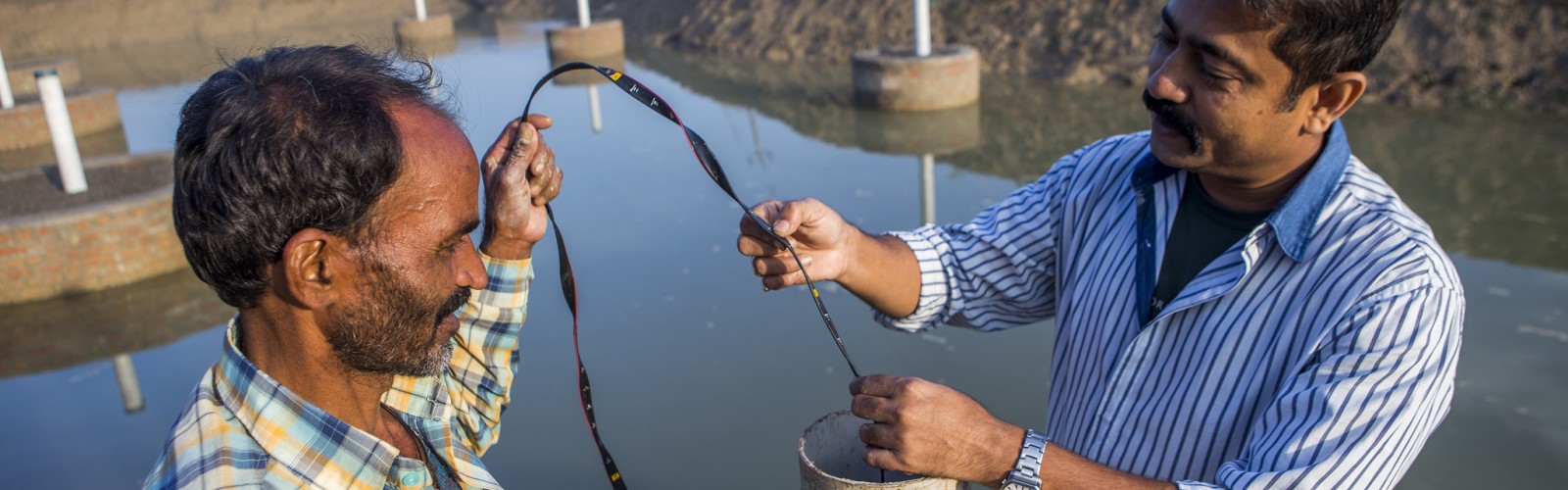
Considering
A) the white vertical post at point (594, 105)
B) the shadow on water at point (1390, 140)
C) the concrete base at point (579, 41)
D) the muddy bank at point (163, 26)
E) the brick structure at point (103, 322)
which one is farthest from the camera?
the muddy bank at point (163, 26)

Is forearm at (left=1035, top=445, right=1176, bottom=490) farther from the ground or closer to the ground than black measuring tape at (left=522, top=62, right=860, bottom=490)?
closer to the ground

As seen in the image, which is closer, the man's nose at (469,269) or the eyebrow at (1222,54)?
the man's nose at (469,269)

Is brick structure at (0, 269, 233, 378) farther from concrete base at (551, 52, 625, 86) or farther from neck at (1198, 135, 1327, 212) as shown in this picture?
concrete base at (551, 52, 625, 86)

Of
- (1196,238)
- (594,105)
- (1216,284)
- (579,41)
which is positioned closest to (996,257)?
(1196,238)

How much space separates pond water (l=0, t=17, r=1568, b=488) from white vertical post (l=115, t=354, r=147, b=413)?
0.09 feet

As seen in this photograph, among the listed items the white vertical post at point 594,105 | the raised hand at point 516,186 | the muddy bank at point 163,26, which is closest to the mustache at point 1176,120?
the raised hand at point 516,186

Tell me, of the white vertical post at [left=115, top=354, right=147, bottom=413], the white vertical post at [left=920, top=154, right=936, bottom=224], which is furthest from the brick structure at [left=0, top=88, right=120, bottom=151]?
the white vertical post at [left=920, top=154, right=936, bottom=224]

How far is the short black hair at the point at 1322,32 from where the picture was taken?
6.29ft

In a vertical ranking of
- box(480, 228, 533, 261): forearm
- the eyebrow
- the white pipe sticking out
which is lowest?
the white pipe sticking out

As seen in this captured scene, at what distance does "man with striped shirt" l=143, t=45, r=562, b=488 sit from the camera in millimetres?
1539

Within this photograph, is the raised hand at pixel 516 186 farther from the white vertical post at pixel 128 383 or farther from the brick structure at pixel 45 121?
the brick structure at pixel 45 121

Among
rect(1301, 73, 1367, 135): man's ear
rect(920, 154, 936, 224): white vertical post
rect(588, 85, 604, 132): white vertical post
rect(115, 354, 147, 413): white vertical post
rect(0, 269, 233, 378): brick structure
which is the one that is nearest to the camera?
rect(1301, 73, 1367, 135): man's ear

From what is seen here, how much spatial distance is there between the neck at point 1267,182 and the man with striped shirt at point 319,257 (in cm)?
148

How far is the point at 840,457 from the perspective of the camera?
77.6 inches
